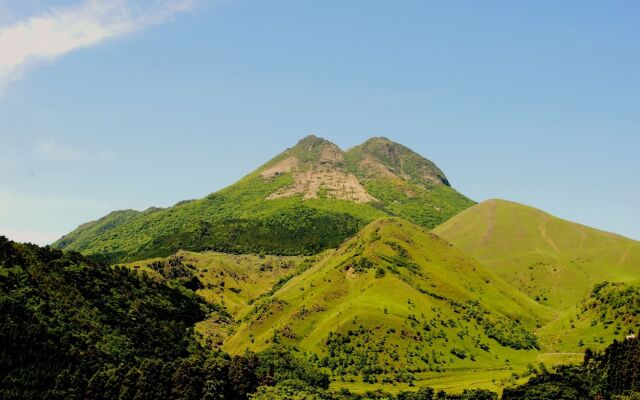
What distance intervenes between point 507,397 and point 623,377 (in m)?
27.9

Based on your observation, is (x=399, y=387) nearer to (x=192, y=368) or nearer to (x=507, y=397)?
(x=507, y=397)

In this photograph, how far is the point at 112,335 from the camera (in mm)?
191125

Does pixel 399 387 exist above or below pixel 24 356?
below

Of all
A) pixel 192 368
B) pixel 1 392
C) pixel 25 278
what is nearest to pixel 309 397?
pixel 192 368

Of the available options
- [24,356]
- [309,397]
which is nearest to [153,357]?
[24,356]

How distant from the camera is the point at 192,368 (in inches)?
5945

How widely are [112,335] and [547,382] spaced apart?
124530 mm

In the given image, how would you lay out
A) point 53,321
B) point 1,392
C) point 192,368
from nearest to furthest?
point 1,392, point 192,368, point 53,321

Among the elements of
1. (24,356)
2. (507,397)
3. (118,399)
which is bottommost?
(507,397)

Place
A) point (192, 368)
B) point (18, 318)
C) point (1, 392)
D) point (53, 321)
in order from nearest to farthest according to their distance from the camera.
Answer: point (1, 392) < point (192, 368) < point (18, 318) < point (53, 321)

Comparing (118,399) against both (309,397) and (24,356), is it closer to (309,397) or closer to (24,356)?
(24,356)

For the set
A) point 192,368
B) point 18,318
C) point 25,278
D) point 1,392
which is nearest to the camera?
point 1,392

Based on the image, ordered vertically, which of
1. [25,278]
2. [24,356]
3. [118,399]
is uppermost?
[25,278]

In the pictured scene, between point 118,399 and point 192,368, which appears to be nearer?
point 118,399
